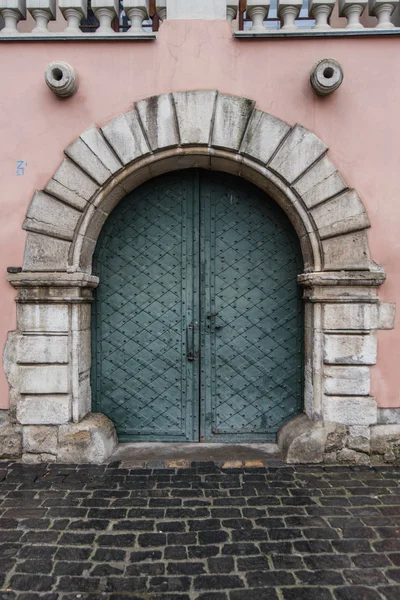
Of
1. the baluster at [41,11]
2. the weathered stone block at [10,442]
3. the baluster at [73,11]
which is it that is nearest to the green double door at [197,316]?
the weathered stone block at [10,442]

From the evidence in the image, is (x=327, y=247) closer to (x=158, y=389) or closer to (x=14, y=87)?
(x=158, y=389)

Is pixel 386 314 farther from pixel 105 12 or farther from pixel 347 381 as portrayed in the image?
pixel 105 12

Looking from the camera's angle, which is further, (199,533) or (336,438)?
(336,438)

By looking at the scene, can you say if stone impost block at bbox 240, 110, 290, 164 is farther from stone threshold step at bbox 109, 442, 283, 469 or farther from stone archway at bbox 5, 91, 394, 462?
stone threshold step at bbox 109, 442, 283, 469

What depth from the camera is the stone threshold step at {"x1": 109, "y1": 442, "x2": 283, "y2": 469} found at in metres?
3.69

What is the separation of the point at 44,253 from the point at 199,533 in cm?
267

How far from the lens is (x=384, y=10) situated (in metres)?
3.75

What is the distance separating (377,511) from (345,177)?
9.24 ft

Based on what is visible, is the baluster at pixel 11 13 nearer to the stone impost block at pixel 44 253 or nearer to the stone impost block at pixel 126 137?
the stone impost block at pixel 126 137

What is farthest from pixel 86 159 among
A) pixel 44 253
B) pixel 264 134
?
pixel 264 134

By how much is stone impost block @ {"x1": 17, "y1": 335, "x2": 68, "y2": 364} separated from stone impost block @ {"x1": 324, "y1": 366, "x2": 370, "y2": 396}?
97.4 inches

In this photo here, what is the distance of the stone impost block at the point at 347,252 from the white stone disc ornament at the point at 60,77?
8.92 ft

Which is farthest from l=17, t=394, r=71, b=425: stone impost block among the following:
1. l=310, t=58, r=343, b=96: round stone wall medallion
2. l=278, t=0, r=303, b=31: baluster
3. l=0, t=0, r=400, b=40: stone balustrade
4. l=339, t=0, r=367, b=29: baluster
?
l=339, t=0, r=367, b=29: baluster

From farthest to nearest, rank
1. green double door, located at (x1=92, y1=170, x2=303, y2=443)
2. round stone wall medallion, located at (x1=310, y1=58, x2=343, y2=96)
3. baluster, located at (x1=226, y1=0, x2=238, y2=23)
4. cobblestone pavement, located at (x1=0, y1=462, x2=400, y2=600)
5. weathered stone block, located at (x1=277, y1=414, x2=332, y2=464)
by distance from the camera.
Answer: green double door, located at (x1=92, y1=170, x2=303, y2=443) < baluster, located at (x1=226, y1=0, x2=238, y2=23) < weathered stone block, located at (x1=277, y1=414, x2=332, y2=464) < round stone wall medallion, located at (x1=310, y1=58, x2=343, y2=96) < cobblestone pavement, located at (x1=0, y1=462, x2=400, y2=600)
